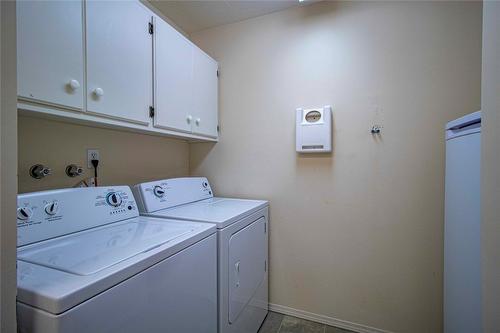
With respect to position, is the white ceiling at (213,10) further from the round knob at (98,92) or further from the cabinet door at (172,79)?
the round knob at (98,92)

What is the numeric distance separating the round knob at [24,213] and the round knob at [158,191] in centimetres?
66

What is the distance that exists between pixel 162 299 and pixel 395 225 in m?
1.61

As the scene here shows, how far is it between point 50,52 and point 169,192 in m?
1.01

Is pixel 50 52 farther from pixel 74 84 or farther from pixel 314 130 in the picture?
pixel 314 130

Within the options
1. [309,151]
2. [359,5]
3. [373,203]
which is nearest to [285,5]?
[359,5]

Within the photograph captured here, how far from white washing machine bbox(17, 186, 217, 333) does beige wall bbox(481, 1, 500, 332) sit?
1.02 metres

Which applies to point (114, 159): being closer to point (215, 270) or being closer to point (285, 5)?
point (215, 270)

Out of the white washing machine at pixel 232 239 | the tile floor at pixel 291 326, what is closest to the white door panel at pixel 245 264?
the white washing machine at pixel 232 239

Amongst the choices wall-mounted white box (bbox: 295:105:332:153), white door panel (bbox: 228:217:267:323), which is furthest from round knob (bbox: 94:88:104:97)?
wall-mounted white box (bbox: 295:105:332:153)

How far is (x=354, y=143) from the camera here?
1.78m

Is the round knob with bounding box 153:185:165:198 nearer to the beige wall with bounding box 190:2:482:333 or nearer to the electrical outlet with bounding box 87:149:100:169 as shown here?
the electrical outlet with bounding box 87:149:100:169

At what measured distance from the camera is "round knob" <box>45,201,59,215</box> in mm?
1007

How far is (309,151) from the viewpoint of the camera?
185 cm

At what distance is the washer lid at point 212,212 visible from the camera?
52.3 inches
